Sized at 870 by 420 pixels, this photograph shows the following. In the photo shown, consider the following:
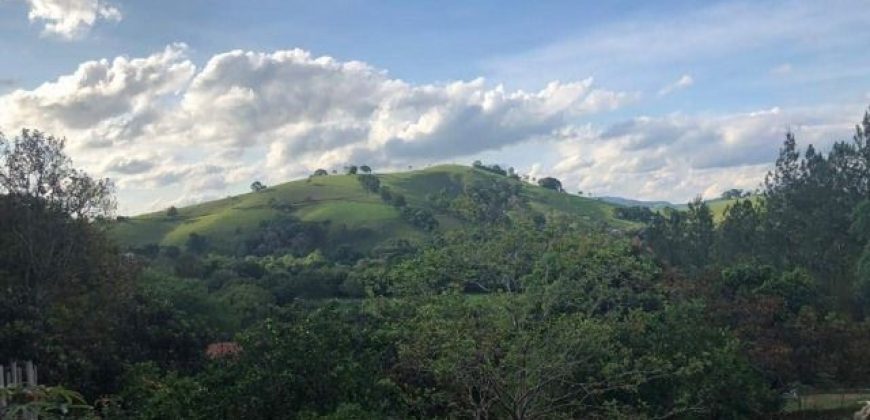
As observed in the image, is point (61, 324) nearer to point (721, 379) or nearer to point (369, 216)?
point (721, 379)

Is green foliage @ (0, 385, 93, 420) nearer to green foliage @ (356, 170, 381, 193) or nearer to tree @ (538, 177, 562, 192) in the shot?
green foliage @ (356, 170, 381, 193)

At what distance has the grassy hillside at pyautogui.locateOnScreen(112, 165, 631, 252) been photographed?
115938 mm

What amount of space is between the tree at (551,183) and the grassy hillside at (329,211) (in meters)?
13.3

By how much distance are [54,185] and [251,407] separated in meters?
17.3

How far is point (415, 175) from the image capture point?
7003 inches

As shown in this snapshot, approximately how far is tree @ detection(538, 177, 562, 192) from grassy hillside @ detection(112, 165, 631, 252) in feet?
43.5

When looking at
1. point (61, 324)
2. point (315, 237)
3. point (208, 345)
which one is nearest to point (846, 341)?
point (208, 345)

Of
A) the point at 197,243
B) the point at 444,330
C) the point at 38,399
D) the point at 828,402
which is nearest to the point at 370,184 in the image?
the point at 197,243

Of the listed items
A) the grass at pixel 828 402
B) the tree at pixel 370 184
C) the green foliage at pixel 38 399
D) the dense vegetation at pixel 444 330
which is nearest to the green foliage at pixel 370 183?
the tree at pixel 370 184

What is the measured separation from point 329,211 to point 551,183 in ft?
231

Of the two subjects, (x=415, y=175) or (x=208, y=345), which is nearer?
(x=208, y=345)

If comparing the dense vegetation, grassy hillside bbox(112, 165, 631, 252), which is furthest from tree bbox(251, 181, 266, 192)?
the dense vegetation

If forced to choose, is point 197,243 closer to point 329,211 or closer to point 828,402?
point 329,211

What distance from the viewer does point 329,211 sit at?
129125 millimetres
